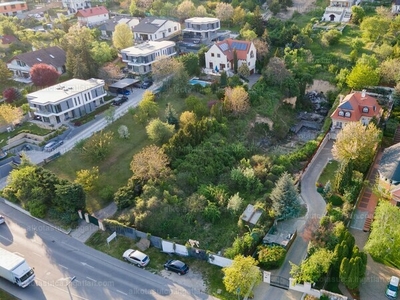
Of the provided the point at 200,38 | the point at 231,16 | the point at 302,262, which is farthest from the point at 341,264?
the point at 231,16

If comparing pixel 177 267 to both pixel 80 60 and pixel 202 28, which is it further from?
pixel 202 28

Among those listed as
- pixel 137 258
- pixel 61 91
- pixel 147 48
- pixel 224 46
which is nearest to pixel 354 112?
pixel 224 46

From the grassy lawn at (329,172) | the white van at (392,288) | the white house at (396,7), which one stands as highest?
the white house at (396,7)

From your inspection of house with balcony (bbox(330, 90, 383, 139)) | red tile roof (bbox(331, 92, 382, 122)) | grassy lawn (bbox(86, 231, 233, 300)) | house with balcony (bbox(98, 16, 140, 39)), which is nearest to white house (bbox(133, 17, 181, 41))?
house with balcony (bbox(98, 16, 140, 39))

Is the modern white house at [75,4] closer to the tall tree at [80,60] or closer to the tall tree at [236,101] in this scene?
the tall tree at [80,60]

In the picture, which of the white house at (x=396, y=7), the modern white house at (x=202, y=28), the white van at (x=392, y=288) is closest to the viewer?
the white van at (x=392, y=288)

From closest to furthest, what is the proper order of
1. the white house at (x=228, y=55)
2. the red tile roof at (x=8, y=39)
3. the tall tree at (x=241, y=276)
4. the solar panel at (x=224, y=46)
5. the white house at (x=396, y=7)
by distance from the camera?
the tall tree at (x=241, y=276)
the white house at (x=228, y=55)
the solar panel at (x=224, y=46)
the red tile roof at (x=8, y=39)
the white house at (x=396, y=7)

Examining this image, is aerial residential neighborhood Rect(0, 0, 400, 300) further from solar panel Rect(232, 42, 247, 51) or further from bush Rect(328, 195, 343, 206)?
solar panel Rect(232, 42, 247, 51)

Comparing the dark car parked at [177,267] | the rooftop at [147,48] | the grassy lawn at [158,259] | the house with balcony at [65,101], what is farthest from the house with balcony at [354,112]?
the house with balcony at [65,101]
